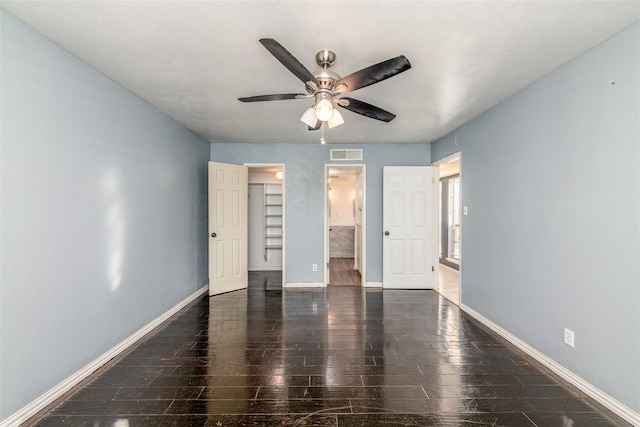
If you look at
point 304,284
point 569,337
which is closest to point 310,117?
point 569,337

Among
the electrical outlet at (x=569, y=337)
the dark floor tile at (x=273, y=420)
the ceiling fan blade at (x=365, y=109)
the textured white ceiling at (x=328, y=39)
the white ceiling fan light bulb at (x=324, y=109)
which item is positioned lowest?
the dark floor tile at (x=273, y=420)

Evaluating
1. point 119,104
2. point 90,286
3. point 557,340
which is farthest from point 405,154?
point 90,286

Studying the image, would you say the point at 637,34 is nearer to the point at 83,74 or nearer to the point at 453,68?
→ the point at 453,68

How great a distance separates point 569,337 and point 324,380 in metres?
1.91

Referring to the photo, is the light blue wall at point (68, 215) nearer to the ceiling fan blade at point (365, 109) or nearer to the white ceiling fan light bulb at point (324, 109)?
the white ceiling fan light bulb at point (324, 109)

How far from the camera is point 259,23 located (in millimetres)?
1790

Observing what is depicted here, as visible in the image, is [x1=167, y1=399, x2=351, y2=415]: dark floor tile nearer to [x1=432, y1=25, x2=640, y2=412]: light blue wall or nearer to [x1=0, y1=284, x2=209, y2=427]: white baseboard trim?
[x1=0, y1=284, x2=209, y2=427]: white baseboard trim

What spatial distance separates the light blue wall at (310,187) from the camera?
5.00 metres

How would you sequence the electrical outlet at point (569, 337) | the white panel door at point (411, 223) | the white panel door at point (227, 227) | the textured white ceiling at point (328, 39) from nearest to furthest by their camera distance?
the textured white ceiling at point (328, 39) → the electrical outlet at point (569, 337) → the white panel door at point (227, 227) → the white panel door at point (411, 223)

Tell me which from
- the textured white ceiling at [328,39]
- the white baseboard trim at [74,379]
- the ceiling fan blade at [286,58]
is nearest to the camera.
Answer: the ceiling fan blade at [286,58]

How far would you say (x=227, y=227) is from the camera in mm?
4688

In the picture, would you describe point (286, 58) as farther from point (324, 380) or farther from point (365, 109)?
point (324, 380)

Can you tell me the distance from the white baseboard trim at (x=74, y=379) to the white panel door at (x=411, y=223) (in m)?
3.46

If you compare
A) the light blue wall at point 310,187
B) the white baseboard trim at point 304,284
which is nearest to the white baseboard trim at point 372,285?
the light blue wall at point 310,187
